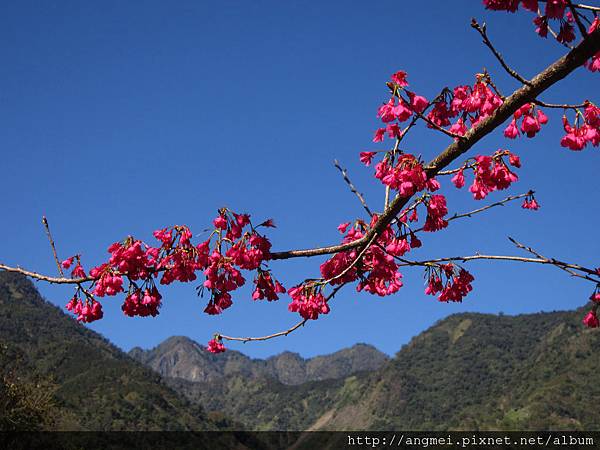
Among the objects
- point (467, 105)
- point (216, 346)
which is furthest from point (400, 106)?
point (216, 346)

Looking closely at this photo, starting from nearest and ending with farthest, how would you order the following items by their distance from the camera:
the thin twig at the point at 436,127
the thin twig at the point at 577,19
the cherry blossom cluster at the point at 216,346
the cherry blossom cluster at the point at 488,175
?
the thin twig at the point at 577,19 < the thin twig at the point at 436,127 < the cherry blossom cluster at the point at 488,175 < the cherry blossom cluster at the point at 216,346

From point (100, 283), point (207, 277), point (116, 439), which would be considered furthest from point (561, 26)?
point (116, 439)

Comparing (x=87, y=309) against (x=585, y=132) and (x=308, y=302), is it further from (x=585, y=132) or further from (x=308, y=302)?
(x=585, y=132)

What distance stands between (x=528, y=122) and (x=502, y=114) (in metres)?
0.54

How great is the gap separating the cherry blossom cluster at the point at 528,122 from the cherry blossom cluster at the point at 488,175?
7.7 inches

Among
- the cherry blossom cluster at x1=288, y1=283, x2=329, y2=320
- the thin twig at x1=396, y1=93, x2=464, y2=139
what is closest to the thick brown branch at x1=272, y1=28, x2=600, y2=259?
the thin twig at x1=396, y1=93, x2=464, y2=139

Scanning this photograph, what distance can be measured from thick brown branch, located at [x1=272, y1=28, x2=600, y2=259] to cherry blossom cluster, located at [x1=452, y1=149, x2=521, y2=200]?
0.47 meters

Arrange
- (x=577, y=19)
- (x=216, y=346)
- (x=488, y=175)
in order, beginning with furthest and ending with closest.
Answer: (x=216, y=346), (x=488, y=175), (x=577, y=19)

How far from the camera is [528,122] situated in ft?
11.1

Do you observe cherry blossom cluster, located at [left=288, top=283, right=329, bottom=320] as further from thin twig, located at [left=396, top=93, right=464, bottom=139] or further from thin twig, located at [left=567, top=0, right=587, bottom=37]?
thin twig, located at [left=567, top=0, right=587, bottom=37]

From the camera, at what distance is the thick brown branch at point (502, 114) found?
265cm

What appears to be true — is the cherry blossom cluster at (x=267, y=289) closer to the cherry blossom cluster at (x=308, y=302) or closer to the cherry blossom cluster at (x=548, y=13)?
the cherry blossom cluster at (x=308, y=302)

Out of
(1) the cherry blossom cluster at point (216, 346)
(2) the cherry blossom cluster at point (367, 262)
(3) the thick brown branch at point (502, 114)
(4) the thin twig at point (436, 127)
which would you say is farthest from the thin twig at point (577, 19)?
(1) the cherry blossom cluster at point (216, 346)

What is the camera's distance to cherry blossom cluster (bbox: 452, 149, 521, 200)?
359 cm
